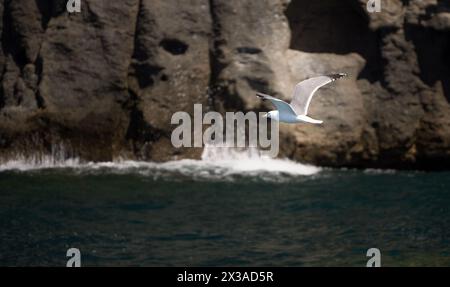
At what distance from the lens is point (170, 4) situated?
56.3 feet

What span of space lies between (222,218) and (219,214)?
9.2 inches

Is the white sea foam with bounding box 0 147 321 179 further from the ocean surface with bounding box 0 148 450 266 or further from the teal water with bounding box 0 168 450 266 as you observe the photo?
the teal water with bounding box 0 168 450 266

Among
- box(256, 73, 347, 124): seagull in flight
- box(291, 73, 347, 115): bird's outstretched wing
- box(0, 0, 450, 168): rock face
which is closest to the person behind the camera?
box(256, 73, 347, 124): seagull in flight

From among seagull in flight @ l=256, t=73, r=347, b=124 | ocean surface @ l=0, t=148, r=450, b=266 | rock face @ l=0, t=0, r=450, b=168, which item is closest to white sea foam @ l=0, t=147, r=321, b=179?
ocean surface @ l=0, t=148, r=450, b=266

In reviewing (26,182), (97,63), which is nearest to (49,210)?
(26,182)

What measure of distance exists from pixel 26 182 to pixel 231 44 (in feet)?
15.2

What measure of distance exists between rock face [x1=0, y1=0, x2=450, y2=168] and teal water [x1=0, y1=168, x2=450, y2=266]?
3.14 feet

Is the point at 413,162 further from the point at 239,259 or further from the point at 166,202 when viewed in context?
the point at 239,259

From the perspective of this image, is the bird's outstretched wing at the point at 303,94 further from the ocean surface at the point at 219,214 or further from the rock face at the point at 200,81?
the rock face at the point at 200,81

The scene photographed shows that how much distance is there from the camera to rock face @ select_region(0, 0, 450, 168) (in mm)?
17047

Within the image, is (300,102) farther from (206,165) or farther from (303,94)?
(206,165)

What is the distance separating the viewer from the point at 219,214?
13.5m

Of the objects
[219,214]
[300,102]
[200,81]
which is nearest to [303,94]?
[300,102]

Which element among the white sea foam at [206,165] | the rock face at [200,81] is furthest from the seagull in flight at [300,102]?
the rock face at [200,81]
